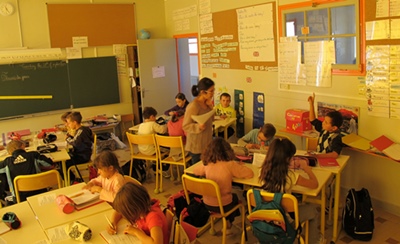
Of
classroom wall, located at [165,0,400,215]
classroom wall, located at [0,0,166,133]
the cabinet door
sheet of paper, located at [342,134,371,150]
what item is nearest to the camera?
sheet of paper, located at [342,134,371,150]

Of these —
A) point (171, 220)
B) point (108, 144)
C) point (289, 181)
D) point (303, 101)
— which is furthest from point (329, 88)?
point (108, 144)

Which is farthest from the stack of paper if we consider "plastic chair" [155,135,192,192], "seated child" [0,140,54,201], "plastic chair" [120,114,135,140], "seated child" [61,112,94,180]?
"plastic chair" [120,114,135,140]

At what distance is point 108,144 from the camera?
273 inches

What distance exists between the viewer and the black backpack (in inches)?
140

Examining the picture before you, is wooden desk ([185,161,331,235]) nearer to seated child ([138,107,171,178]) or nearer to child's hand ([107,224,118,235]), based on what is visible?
child's hand ([107,224,118,235])

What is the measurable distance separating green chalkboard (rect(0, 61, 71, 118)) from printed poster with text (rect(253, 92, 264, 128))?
3.51 metres

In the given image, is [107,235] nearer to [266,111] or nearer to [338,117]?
[338,117]

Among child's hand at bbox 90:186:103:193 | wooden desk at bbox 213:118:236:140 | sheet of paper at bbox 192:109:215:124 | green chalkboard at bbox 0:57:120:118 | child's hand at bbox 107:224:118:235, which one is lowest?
child's hand at bbox 107:224:118:235

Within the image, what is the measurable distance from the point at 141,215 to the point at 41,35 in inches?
216

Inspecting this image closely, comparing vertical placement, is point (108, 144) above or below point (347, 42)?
below

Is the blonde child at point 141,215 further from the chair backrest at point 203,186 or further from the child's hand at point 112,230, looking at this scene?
the chair backrest at point 203,186

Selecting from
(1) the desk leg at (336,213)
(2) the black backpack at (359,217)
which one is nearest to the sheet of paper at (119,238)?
(1) the desk leg at (336,213)

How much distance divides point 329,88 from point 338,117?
0.69 meters

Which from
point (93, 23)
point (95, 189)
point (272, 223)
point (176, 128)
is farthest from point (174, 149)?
point (93, 23)
